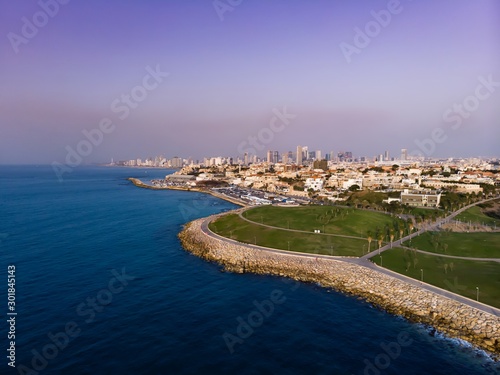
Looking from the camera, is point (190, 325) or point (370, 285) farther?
point (370, 285)

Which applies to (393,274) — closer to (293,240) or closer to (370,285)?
(370,285)

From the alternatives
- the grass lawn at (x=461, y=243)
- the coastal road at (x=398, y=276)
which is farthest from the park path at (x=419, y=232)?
the grass lawn at (x=461, y=243)

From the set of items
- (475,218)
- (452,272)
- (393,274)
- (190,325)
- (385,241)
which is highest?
(452,272)

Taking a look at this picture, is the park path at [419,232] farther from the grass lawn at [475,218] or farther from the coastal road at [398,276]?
the grass lawn at [475,218]

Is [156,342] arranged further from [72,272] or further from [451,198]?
[451,198]

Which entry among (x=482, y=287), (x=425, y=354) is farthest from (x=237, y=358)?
(x=482, y=287)

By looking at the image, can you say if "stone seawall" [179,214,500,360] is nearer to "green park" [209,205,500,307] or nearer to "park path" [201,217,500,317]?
"park path" [201,217,500,317]

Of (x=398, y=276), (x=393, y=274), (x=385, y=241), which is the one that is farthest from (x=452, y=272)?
(x=385, y=241)
